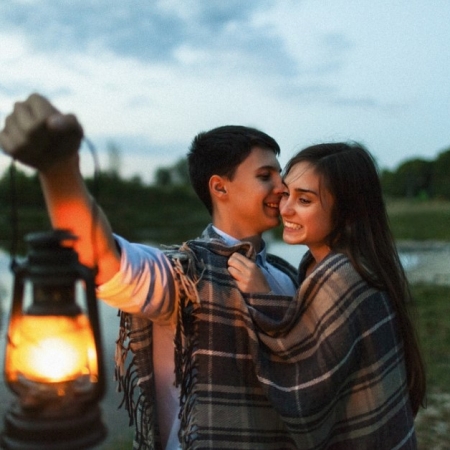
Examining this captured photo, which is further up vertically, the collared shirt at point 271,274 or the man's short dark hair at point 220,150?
the man's short dark hair at point 220,150

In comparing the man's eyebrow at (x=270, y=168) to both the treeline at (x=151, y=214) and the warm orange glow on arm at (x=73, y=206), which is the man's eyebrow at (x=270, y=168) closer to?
the warm orange glow on arm at (x=73, y=206)

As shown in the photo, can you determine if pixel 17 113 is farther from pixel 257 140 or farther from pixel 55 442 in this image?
pixel 257 140

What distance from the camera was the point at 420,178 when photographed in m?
77.8

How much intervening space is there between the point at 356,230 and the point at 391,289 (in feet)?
0.75

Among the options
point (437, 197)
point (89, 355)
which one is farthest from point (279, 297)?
point (437, 197)

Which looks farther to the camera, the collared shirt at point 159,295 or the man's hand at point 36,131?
the collared shirt at point 159,295

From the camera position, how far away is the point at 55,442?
1.02m

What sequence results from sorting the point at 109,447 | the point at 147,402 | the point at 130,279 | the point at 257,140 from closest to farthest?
the point at 130,279 → the point at 147,402 → the point at 257,140 → the point at 109,447

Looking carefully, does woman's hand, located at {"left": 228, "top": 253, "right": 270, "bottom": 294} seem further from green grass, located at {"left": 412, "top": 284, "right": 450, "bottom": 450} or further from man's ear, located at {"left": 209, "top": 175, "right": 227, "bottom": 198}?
green grass, located at {"left": 412, "top": 284, "right": 450, "bottom": 450}

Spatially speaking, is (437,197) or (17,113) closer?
(17,113)

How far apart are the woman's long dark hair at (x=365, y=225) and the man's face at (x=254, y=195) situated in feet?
0.65

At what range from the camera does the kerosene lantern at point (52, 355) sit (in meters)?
1.03

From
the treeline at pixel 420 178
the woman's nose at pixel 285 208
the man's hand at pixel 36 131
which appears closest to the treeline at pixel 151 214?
the woman's nose at pixel 285 208

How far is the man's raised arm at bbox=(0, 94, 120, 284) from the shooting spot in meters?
1.05
